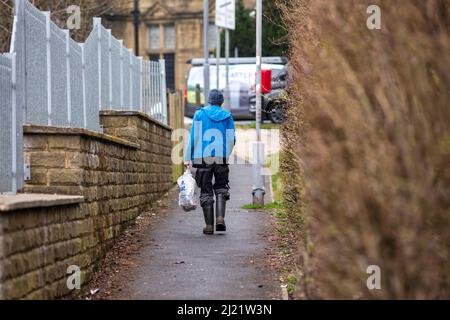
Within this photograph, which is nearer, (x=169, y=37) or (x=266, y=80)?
(x=266, y=80)

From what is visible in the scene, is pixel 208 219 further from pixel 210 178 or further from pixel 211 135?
pixel 211 135

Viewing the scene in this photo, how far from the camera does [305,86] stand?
9617mm

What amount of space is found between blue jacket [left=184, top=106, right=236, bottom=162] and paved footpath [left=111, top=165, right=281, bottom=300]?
1011mm

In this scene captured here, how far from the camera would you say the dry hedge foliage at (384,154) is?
6.82 m

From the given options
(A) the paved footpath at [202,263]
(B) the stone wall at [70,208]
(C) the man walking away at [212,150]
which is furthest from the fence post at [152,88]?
(C) the man walking away at [212,150]

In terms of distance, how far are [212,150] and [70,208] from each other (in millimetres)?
4443

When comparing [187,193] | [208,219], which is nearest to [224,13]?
Result: [187,193]

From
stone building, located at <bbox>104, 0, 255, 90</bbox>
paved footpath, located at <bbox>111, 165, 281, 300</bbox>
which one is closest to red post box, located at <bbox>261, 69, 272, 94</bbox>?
paved footpath, located at <bbox>111, 165, 281, 300</bbox>

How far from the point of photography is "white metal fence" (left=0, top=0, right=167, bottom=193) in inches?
412

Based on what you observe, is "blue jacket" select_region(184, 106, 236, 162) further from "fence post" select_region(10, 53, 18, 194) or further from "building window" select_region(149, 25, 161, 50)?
"building window" select_region(149, 25, 161, 50)

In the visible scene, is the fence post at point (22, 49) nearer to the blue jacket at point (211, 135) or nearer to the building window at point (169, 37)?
the blue jacket at point (211, 135)

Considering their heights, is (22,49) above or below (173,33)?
below

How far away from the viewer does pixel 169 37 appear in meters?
72.4

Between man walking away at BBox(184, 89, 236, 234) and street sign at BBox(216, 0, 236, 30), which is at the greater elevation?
street sign at BBox(216, 0, 236, 30)
